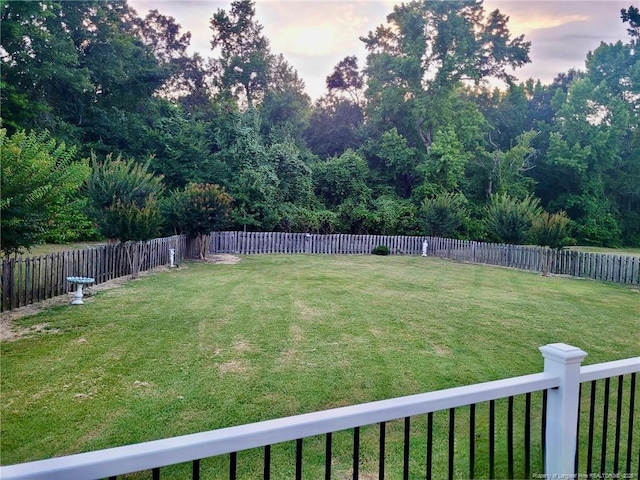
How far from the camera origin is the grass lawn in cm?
401

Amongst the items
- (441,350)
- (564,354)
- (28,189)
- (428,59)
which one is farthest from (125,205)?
(428,59)

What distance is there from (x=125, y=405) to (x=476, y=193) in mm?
30899

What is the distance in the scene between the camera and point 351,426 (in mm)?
1728

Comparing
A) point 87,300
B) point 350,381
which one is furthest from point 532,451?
point 87,300

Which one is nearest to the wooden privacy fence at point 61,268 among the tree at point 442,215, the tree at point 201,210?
the tree at point 201,210

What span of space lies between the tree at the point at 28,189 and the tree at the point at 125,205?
3.09 meters

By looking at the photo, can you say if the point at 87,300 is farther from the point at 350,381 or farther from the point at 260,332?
the point at 350,381

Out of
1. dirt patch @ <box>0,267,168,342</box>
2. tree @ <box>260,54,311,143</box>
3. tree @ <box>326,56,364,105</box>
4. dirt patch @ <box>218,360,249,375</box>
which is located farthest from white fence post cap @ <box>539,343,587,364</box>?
tree @ <box>326,56,364,105</box>

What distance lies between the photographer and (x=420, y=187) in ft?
94.0

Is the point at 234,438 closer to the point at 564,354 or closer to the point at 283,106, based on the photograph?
the point at 564,354

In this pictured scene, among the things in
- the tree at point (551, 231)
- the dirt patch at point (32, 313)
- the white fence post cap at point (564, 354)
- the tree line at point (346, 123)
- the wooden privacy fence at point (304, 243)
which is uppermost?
the tree line at point (346, 123)

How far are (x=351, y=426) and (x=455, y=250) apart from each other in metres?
20.0

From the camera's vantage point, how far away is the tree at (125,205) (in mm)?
11062

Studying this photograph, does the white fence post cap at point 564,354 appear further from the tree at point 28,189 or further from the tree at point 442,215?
the tree at point 442,215
